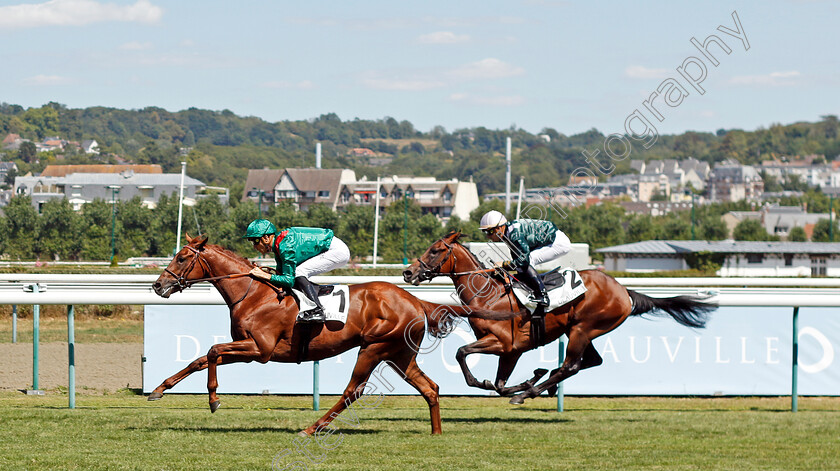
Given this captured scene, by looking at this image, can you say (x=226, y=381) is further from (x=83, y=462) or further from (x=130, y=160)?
(x=130, y=160)

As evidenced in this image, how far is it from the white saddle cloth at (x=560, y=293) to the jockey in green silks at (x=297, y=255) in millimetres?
1255

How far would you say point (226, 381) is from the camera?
774 centimetres

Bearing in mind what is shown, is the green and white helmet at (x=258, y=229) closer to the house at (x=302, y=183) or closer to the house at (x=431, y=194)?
the house at (x=431, y=194)

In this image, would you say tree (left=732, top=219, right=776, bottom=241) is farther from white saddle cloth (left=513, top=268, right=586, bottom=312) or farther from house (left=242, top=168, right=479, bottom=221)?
white saddle cloth (left=513, top=268, right=586, bottom=312)

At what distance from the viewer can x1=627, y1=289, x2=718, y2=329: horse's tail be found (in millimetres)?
6840

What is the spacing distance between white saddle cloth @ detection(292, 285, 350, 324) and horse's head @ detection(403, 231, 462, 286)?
57cm

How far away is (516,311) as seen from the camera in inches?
251

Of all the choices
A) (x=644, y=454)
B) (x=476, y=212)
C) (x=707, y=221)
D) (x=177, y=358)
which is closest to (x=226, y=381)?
(x=177, y=358)

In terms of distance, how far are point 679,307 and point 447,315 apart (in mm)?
1839

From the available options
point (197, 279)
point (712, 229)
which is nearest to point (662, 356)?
point (197, 279)

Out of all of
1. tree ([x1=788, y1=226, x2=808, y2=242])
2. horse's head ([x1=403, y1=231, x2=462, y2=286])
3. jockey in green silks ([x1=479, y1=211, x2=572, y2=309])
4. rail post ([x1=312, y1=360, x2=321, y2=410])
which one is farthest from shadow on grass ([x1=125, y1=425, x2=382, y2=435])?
tree ([x1=788, y1=226, x2=808, y2=242])

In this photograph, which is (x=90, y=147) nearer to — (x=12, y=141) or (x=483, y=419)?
(x=12, y=141)

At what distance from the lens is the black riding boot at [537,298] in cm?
632

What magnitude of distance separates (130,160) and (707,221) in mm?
96255
